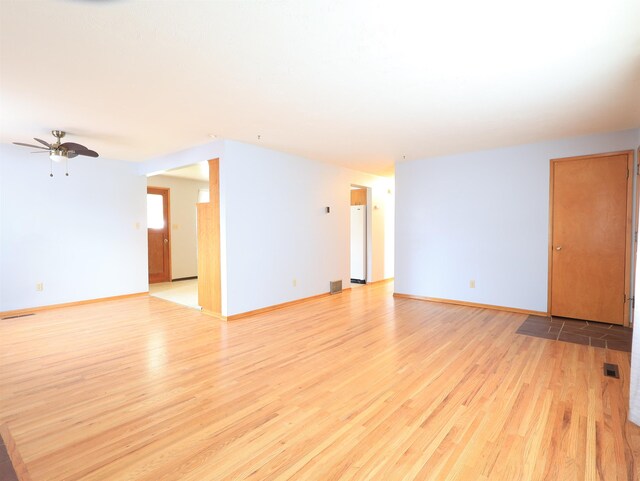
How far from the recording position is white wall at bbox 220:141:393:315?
4.60 m

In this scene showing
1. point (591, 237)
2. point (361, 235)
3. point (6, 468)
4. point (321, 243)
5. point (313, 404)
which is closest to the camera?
point (6, 468)

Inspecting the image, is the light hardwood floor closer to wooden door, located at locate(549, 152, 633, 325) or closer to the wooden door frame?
the wooden door frame

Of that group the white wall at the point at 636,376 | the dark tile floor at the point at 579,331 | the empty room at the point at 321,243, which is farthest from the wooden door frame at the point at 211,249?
the white wall at the point at 636,376

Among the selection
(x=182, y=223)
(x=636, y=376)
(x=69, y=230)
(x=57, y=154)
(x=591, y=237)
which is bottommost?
(x=636, y=376)

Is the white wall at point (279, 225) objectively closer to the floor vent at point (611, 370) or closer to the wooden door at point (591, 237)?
the wooden door at point (591, 237)

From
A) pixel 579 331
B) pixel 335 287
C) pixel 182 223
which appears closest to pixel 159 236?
pixel 182 223

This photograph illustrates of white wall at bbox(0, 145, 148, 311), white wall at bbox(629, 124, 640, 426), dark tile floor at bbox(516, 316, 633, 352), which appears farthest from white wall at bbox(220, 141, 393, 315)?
white wall at bbox(629, 124, 640, 426)

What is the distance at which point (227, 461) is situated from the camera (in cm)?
177

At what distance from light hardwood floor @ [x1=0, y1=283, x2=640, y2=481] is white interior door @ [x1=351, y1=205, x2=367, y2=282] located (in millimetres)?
3439

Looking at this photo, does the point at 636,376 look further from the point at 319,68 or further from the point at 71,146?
the point at 71,146

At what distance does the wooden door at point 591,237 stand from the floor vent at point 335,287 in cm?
333

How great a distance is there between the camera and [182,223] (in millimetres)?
8148

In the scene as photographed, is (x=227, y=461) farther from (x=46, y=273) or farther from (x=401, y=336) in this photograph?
(x=46, y=273)

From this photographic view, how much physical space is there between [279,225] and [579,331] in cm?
413
